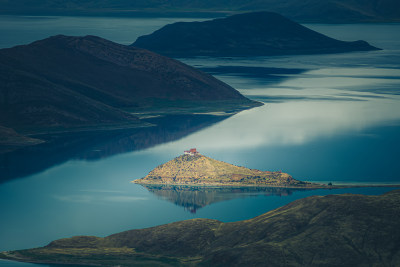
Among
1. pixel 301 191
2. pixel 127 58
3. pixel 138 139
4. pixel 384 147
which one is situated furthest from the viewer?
pixel 127 58

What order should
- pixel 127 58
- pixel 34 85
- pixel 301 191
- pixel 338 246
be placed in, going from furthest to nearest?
pixel 127 58 < pixel 34 85 < pixel 301 191 < pixel 338 246

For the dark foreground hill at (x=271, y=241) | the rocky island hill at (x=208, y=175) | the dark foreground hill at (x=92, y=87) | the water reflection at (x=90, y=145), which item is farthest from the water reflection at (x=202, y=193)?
the dark foreground hill at (x=92, y=87)

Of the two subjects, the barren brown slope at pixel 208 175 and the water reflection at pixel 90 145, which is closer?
the barren brown slope at pixel 208 175

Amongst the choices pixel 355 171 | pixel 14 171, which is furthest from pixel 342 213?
pixel 14 171

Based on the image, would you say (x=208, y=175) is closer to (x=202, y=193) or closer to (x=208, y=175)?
(x=208, y=175)

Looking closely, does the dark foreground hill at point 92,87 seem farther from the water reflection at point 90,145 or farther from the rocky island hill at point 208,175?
the rocky island hill at point 208,175

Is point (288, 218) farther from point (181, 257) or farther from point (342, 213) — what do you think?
point (181, 257)

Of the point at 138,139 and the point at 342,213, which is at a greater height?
the point at 138,139
